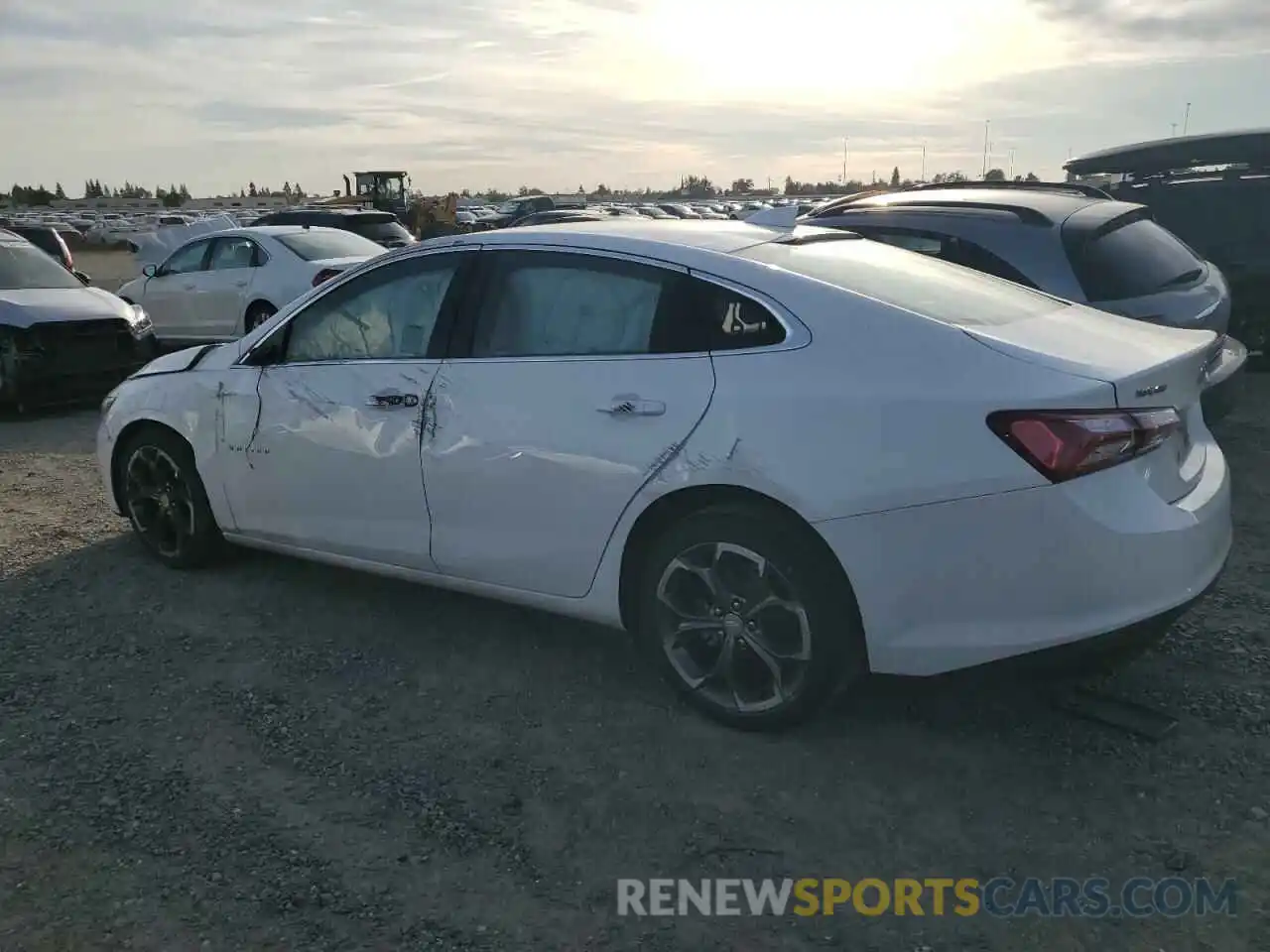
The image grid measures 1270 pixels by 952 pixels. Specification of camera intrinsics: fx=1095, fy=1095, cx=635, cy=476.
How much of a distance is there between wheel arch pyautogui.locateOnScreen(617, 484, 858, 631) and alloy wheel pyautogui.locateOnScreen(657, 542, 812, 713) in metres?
0.13

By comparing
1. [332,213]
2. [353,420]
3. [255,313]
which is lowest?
[255,313]

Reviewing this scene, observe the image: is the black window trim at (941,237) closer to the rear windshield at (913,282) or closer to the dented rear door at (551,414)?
the rear windshield at (913,282)

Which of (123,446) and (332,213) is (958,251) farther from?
(332,213)

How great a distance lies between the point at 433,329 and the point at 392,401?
1.03 ft

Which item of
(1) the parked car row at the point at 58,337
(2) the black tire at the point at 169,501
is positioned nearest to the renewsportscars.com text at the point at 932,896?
(2) the black tire at the point at 169,501

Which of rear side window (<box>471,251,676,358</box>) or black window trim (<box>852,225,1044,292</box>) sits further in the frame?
black window trim (<box>852,225,1044,292</box>)

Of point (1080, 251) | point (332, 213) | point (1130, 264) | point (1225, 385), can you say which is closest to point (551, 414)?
point (1080, 251)

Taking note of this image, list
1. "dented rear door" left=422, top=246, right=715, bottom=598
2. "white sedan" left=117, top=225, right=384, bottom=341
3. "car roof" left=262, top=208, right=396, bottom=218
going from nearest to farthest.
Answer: "dented rear door" left=422, top=246, right=715, bottom=598 → "white sedan" left=117, top=225, right=384, bottom=341 → "car roof" left=262, top=208, right=396, bottom=218

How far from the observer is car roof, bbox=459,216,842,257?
12.5 ft

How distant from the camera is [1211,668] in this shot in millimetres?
3961

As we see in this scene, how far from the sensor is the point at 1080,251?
5484mm

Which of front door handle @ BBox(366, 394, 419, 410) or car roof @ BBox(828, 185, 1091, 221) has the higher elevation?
car roof @ BBox(828, 185, 1091, 221)

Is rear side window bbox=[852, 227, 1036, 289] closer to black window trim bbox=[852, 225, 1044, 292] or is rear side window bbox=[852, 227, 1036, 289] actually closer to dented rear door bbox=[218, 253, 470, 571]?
black window trim bbox=[852, 225, 1044, 292]

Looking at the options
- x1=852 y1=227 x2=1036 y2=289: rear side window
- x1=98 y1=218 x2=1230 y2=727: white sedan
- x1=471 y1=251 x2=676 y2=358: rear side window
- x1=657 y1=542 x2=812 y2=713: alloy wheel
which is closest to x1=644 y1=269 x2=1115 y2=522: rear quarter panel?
x1=98 y1=218 x2=1230 y2=727: white sedan
